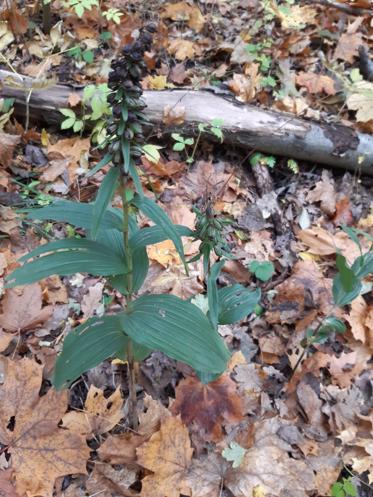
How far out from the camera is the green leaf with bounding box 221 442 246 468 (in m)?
2.31

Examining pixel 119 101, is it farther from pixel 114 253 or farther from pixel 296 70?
pixel 296 70

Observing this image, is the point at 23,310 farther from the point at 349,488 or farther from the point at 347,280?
the point at 349,488

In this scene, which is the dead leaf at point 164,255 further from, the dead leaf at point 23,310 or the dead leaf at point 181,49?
the dead leaf at point 181,49

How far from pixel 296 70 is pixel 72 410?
3818 mm

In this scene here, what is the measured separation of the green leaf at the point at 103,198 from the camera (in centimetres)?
147

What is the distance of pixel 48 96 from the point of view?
11.9ft

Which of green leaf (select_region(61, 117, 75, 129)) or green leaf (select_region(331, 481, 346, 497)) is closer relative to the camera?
green leaf (select_region(331, 481, 346, 497))

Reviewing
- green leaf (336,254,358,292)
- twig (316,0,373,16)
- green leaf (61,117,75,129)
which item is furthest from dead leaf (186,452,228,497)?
twig (316,0,373,16)

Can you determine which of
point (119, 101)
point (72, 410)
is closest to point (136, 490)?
point (72, 410)

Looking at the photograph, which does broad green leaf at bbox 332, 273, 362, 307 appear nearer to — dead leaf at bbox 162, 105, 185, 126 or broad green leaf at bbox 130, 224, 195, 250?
broad green leaf at bbox 130, 224, 195, 250

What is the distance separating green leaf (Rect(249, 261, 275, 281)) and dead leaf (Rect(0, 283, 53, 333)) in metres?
1.36

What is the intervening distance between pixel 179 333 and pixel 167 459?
0.88 metres

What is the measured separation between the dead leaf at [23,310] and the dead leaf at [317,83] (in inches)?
124

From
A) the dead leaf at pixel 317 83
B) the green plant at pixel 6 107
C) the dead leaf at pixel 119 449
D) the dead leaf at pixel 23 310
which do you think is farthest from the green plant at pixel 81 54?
the dead leaf at pixel 119 449
